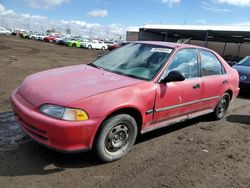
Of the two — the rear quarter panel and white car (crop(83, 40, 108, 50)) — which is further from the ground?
the rear quarter panel

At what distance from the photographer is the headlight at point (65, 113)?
129 inches

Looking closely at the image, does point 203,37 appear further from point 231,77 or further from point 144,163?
point 144,163

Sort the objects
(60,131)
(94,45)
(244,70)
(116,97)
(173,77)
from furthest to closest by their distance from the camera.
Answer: (94,45)
(244,70)
(173,77)
(116,97)
(60,131)

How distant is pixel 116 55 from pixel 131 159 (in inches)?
76.5

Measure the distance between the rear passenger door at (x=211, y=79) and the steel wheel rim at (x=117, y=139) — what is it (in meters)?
2.00

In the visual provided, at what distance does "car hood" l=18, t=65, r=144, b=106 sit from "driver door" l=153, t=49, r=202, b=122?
0.49m

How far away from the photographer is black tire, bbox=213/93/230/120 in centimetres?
601

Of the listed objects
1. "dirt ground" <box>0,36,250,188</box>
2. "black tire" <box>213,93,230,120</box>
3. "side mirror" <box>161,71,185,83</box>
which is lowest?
"dirt ground" <box>0,36,250,188</box>

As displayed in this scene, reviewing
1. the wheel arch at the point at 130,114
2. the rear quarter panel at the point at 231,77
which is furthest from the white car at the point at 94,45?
the wheel arch at the point at 130,114

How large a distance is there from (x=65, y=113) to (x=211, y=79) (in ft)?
10.5

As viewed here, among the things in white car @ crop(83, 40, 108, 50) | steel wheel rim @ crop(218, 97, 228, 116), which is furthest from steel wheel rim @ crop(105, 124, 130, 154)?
white car @ crop(83, 40, 108, 50)

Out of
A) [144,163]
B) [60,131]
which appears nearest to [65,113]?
Answer: [60,131]

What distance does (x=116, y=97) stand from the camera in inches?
141

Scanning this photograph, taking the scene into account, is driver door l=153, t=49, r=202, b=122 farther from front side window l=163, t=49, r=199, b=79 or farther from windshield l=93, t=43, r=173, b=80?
windshield l=93, t=43, r=173, b=80
